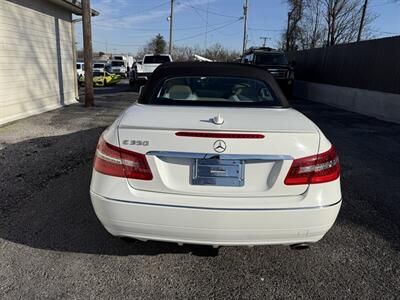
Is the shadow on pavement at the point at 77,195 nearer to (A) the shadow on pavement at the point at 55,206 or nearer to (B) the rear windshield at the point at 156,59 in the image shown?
(A) the shadow on pavement at the point at 55,206

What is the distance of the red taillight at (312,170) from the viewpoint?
2621 millimetres

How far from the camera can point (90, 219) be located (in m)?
3.88

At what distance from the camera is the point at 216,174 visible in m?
2.60

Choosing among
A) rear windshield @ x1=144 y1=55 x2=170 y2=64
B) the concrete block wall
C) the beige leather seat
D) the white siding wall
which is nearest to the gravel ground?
the beige leather seat

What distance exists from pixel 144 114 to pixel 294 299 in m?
1.79

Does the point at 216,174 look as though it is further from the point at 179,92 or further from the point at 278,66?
the point at 278,66

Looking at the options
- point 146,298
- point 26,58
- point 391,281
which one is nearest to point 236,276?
point 146,298

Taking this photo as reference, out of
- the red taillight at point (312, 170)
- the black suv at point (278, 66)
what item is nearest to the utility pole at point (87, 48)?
the black suv at point (278, 66)

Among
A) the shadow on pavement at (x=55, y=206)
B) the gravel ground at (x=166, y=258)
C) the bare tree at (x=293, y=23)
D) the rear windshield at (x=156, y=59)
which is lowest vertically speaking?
the shadow on pavement at (x=55, y=206)

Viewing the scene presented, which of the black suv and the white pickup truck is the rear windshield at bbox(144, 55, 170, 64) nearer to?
the white pickup truck

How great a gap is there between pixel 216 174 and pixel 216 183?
62mm

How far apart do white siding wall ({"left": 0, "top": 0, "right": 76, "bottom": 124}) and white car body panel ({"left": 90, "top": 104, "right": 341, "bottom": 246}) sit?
782cm

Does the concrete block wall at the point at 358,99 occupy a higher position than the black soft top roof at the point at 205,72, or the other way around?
the black soft top roof at the point at 205,72

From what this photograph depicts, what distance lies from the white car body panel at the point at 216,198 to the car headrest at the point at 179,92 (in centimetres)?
126
